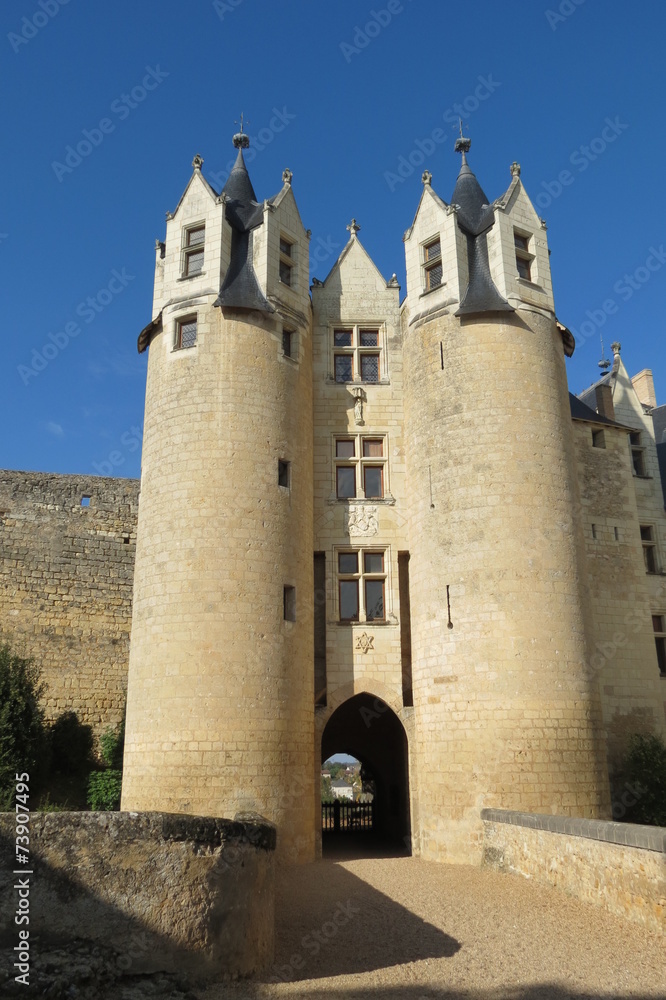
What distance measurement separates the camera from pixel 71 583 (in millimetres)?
20781

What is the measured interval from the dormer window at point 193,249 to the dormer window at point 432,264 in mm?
4923

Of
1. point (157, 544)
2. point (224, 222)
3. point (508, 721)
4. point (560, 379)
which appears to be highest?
point (224, 222)

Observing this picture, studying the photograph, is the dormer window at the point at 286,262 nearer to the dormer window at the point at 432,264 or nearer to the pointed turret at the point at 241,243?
the pointed turret at the point at 241,243

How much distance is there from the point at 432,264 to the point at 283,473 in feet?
19.9

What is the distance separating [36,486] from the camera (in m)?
21.3

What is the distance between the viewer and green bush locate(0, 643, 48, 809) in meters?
16.2

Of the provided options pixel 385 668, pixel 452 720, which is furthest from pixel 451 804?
pixel 385 668

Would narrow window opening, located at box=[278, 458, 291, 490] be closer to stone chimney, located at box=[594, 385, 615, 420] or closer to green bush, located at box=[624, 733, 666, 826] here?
green bush, located at box=[624, 733, 666, 826]

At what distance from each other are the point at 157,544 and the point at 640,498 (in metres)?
13.0

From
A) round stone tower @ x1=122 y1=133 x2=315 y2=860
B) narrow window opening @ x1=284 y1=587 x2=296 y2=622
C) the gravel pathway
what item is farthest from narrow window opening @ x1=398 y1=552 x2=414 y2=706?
the gravel pathway

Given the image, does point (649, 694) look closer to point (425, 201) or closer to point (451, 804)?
point (451, 804)

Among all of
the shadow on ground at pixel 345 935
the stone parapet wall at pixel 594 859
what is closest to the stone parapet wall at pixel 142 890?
the shadow on ground at pixel 345 935

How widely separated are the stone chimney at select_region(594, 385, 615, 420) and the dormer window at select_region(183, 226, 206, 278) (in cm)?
1201

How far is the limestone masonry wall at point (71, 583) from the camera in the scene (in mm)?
19953
